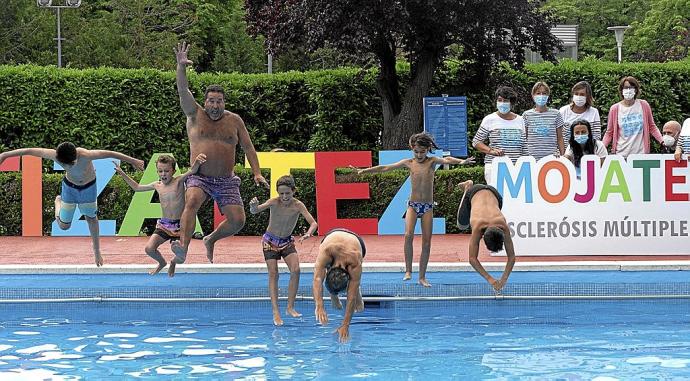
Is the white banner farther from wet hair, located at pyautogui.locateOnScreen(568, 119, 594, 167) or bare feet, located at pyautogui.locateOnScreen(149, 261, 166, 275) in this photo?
bare feet, located at pyautogui.locateOnScreen(149, 261, 166, 275)

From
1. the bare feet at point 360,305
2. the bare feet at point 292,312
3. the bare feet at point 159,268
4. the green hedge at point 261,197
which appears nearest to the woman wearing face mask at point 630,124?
the green hedge at point 261,197

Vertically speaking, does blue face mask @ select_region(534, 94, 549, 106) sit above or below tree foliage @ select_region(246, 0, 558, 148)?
below

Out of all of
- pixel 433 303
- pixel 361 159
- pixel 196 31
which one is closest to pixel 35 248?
pixel 361 159

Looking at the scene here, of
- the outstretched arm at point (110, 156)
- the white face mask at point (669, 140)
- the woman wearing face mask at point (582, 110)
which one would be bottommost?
the outstretched arm at point (110, 156)

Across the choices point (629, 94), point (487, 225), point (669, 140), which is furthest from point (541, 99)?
point (487, 225)

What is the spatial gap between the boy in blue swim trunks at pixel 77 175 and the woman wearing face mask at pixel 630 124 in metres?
5.58

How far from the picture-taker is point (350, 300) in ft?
29.5

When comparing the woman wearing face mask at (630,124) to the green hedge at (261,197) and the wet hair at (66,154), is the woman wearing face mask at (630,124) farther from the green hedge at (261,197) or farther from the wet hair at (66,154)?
the wet hair at (66,154)

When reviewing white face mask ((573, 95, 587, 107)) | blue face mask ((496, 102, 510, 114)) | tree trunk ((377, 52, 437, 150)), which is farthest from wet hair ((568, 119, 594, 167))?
tree trunk ((377, 52, 437, 150))

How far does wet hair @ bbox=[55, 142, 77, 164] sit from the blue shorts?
34 centimetres

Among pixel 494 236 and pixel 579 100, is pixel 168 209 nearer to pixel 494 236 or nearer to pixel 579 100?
pixel 494 236

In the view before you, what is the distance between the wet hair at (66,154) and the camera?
1117 cm

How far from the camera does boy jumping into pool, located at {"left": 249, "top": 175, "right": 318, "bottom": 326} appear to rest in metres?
10.3

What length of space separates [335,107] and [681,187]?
7472 millimetres
